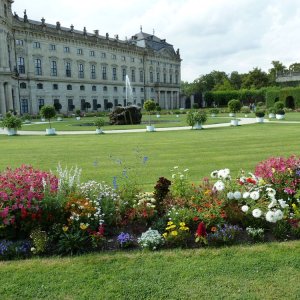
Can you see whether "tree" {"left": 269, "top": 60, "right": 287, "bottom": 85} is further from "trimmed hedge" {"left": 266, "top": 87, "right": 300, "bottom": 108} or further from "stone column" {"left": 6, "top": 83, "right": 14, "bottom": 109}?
"stone column" {"left": 6, "top": 83, "right": 14, "bottom": 109}

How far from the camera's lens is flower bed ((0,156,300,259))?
16.3 ft

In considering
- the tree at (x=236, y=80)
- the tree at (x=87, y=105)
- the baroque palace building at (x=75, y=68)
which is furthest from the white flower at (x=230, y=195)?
the tree at (x=236, y=80)

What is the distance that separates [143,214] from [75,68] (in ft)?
218

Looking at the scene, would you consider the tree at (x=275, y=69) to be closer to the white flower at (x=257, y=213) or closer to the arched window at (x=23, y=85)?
the arched window at (x=23, y=85)

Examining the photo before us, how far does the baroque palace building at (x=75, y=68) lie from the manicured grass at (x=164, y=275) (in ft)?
163

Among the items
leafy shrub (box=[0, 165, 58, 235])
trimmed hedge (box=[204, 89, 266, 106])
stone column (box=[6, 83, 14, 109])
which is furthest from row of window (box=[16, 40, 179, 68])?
leafy shrub (box=[0, 165, 58, 235])

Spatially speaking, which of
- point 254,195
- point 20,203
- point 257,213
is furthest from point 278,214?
point 20,203

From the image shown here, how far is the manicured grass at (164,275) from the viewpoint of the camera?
3.89m

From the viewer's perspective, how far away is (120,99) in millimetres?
78688

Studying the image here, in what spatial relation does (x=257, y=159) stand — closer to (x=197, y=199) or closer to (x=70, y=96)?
(x=197, y=199)

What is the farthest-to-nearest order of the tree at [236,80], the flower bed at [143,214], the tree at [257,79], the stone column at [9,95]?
the tree at [236,80] < the tree at [257,79] < the stone column at [9,95] < the flower bed at [143,214]

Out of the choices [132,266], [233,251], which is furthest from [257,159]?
[132,266]

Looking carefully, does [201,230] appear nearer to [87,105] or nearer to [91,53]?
[87,105]

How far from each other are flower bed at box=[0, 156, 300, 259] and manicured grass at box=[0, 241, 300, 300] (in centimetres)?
25
